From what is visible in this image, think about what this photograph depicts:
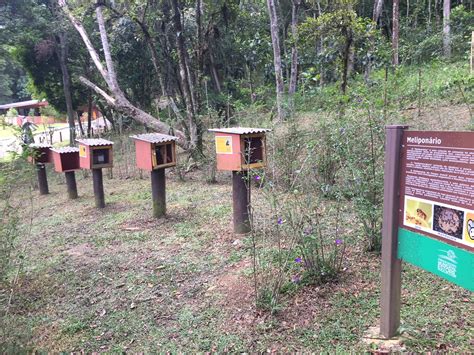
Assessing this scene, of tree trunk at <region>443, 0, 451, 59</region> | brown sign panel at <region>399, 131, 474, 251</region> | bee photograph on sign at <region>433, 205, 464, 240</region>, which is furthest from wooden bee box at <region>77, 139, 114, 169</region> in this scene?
tree trunk at <region>443, 0, 451, 59</region>

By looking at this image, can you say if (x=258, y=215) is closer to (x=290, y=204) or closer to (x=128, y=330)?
(x=290, y=204)

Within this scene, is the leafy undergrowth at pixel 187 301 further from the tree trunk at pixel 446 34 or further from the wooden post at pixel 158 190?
the tree trunk at pixel 446 34

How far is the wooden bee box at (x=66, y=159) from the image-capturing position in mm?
7363

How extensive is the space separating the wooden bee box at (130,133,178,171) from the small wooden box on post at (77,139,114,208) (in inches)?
52.3

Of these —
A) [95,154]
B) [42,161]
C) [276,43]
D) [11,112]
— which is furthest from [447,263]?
[42,161]

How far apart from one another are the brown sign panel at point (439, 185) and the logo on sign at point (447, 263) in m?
0.07

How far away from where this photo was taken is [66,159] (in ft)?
24.3

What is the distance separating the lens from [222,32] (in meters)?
13.3

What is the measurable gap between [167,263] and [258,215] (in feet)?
4.57

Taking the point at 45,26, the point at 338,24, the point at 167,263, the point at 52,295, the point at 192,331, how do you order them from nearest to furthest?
the point at 192,331 → the point at 52,295 → the point at 167,263 → the point at 338,24 → the point at 45,26

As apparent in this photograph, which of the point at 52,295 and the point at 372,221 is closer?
the point at 372,221

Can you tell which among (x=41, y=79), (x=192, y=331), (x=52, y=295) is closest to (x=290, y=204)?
(x=192, y=331)

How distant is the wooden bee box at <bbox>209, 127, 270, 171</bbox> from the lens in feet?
13.9

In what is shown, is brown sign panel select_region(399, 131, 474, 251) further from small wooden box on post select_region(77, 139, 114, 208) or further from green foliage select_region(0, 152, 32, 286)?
small wooden box on post select_region(77, 139, 114, 208)
